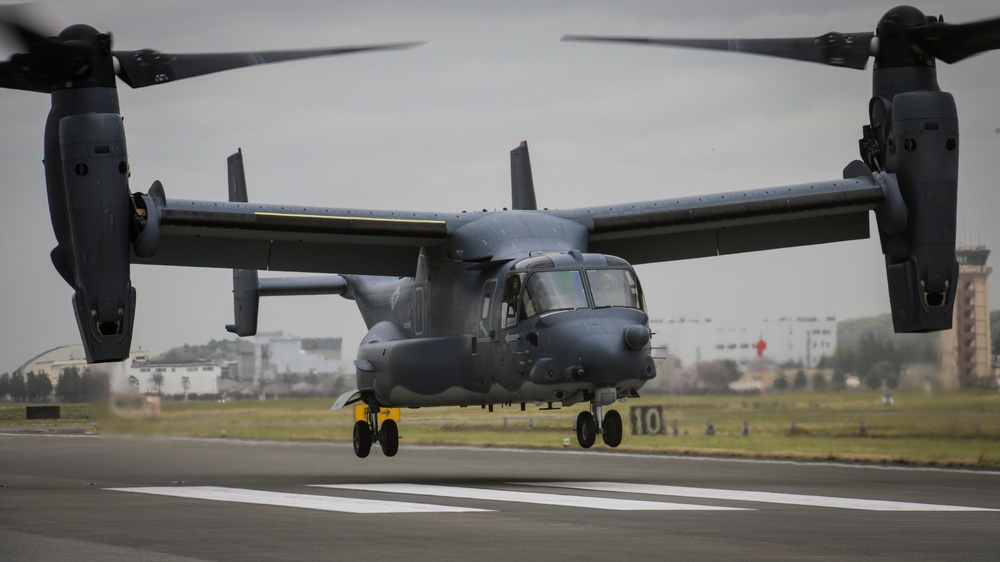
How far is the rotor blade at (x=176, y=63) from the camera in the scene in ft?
71.6

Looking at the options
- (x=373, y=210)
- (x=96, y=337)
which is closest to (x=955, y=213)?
(x=373, y=210)

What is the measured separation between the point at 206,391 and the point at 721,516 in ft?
108

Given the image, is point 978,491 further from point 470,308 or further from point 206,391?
point 206,391

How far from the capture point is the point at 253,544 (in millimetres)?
12867

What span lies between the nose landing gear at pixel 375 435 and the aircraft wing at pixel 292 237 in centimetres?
333

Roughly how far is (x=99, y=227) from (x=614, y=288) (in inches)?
330

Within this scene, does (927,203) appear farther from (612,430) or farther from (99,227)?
(99,227)

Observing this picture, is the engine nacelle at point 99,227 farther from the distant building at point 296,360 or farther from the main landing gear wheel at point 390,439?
the distant building at point 296,360

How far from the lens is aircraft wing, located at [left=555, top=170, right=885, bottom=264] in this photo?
24203 millimetres

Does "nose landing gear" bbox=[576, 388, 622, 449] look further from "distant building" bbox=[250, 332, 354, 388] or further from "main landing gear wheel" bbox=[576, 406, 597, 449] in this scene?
"distant building" bbox=[250, 332, 354, 388]

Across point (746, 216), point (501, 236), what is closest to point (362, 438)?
point (501, 236)

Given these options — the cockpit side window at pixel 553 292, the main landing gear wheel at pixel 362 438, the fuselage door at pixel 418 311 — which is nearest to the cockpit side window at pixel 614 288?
the cockpit side window at pixel 553 292

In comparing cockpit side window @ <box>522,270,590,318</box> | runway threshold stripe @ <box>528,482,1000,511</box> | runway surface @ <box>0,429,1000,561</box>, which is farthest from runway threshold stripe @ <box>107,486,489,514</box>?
cockpit side window @ <box>522,270,590,318</box>

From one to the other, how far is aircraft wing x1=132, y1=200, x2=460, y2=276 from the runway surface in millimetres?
4328
